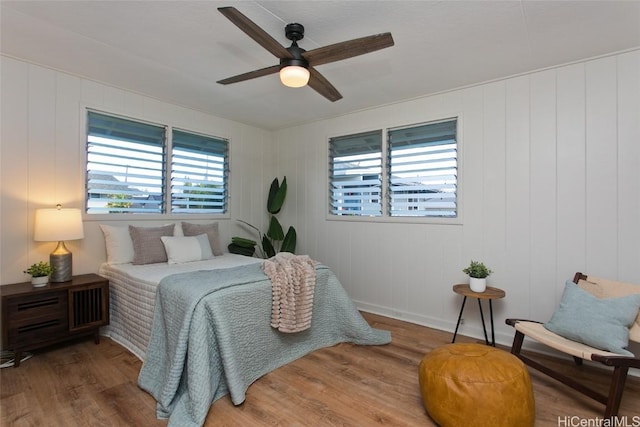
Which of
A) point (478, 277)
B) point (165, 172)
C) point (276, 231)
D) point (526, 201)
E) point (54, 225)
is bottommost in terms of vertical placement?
point (478, 277)

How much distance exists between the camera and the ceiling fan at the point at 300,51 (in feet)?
5.62

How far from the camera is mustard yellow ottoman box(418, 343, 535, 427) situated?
1.58 meters

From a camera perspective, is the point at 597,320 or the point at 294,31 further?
the point at 294,31

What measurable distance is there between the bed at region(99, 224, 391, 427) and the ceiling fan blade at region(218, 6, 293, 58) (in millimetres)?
1569

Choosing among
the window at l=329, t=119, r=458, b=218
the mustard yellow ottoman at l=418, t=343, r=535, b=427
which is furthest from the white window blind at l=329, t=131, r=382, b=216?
the mustard yellow ottoman at l=418, t=343, r=535, b=427

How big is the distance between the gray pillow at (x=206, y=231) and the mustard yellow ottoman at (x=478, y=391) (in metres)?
2.68

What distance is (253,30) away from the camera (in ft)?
5.52

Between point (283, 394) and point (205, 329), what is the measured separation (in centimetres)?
68

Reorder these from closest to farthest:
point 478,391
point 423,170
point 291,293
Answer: point 478,391
point 291,293
point 423,170

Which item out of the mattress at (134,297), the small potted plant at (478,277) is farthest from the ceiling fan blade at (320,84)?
the small potted plant at (478,277)

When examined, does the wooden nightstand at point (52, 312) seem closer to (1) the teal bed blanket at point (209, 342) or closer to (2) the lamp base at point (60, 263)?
(2) the lamp base at point (60, 263)

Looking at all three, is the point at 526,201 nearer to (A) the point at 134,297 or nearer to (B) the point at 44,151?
(A) the point at 134,297

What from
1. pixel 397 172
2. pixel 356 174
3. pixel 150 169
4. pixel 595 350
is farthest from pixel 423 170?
pixel 150 169

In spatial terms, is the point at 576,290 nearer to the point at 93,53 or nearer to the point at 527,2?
the point at 527,2
